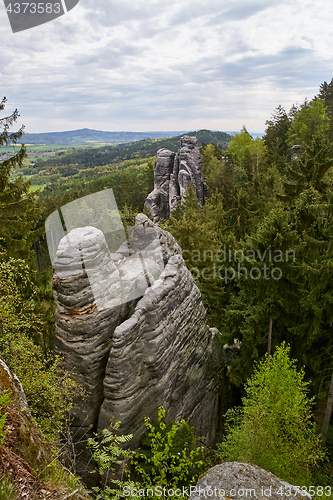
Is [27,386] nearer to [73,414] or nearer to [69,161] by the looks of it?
[73,414]

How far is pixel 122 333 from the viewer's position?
9.95 meters

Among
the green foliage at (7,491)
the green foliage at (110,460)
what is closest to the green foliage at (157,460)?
the green foliage at (110,460)

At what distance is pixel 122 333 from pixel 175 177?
4335 centimetres

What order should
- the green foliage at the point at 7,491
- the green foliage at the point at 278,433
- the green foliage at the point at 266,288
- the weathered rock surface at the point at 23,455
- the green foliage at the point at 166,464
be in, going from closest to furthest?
the green foliage at the point at 7,491, the weathered rock surface at the point at 23,455, the green foliage at the point at 166,464, the green foliage at the point at 278,433, the green foliage at the point at 266,288

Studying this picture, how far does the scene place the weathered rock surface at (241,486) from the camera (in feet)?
21.3

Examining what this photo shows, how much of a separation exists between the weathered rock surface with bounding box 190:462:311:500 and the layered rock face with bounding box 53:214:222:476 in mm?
4019

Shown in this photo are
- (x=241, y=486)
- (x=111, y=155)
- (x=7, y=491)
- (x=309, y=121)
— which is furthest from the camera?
(x=111, y=155)

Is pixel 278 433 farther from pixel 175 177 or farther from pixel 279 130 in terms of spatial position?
pixel 279 130

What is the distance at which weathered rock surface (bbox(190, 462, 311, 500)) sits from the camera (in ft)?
21.3

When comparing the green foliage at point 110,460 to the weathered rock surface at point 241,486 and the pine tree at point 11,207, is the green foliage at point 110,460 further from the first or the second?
the pine tree at point 11,207

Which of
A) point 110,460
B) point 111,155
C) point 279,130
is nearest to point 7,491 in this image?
point 110,460

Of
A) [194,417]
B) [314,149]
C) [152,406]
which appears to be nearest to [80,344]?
[152,406]

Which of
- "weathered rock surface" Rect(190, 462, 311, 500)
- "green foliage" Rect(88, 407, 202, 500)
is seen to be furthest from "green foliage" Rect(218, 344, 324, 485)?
"weathered rock surface" Rect(190, 462, 311, 500)

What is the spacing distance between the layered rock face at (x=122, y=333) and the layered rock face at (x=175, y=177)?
33784 mm
